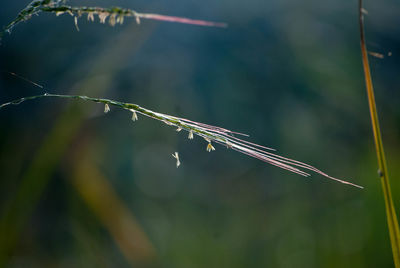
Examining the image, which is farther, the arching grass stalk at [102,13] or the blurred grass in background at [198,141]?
the blurred grass in background at [198,141]

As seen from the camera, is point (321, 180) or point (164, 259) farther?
point (321, 180)

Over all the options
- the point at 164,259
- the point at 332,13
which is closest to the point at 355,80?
the point at 332,13

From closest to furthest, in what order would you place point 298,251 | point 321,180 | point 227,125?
point 298,251, point 321,180, point 227,125

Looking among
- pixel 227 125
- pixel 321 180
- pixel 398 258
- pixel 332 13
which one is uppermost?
pixel 332 13

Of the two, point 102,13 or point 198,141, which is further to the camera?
point 198,141

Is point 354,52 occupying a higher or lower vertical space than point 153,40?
lower

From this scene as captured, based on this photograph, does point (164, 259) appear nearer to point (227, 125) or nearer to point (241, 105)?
point (227, 125)

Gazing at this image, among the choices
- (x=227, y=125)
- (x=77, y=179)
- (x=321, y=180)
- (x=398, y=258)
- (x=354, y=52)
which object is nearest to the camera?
(x=398, y=258)

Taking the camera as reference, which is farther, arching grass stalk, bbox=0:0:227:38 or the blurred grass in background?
the blurred grass in background
